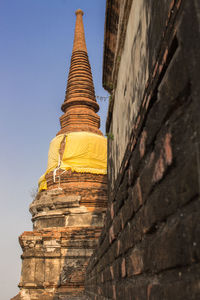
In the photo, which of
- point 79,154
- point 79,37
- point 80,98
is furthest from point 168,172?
point 79,37

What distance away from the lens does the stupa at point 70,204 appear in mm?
8844

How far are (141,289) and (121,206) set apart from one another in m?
0.82

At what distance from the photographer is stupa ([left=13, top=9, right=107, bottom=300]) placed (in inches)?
348

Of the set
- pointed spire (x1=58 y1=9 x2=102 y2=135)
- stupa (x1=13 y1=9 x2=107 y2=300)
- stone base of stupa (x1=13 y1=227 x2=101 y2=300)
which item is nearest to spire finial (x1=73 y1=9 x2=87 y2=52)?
pointed spire (x1=58 y1=9 x2=102 y2=135)

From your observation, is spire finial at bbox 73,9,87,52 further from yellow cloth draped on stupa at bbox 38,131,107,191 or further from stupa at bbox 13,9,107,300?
yellow cloth draped on stupa at bbox 38,131,107,191

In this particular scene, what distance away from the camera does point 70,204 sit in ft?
34.6

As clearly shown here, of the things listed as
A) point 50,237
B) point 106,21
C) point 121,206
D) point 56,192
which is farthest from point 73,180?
point 121,206

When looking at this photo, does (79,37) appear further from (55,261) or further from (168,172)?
(168,172)

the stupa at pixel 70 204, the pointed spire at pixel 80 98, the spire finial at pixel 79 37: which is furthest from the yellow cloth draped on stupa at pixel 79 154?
the spire finial at pixel 79 37

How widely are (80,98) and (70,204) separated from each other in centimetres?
525

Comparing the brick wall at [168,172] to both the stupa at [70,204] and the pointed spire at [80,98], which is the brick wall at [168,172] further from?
the pointed spire at [80,98]

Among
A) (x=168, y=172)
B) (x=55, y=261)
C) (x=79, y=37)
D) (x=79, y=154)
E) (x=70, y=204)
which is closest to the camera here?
(x=168, y=172)

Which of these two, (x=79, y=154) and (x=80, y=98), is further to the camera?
(x=80, y=98)

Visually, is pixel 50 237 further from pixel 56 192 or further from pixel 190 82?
pixel 190 82
